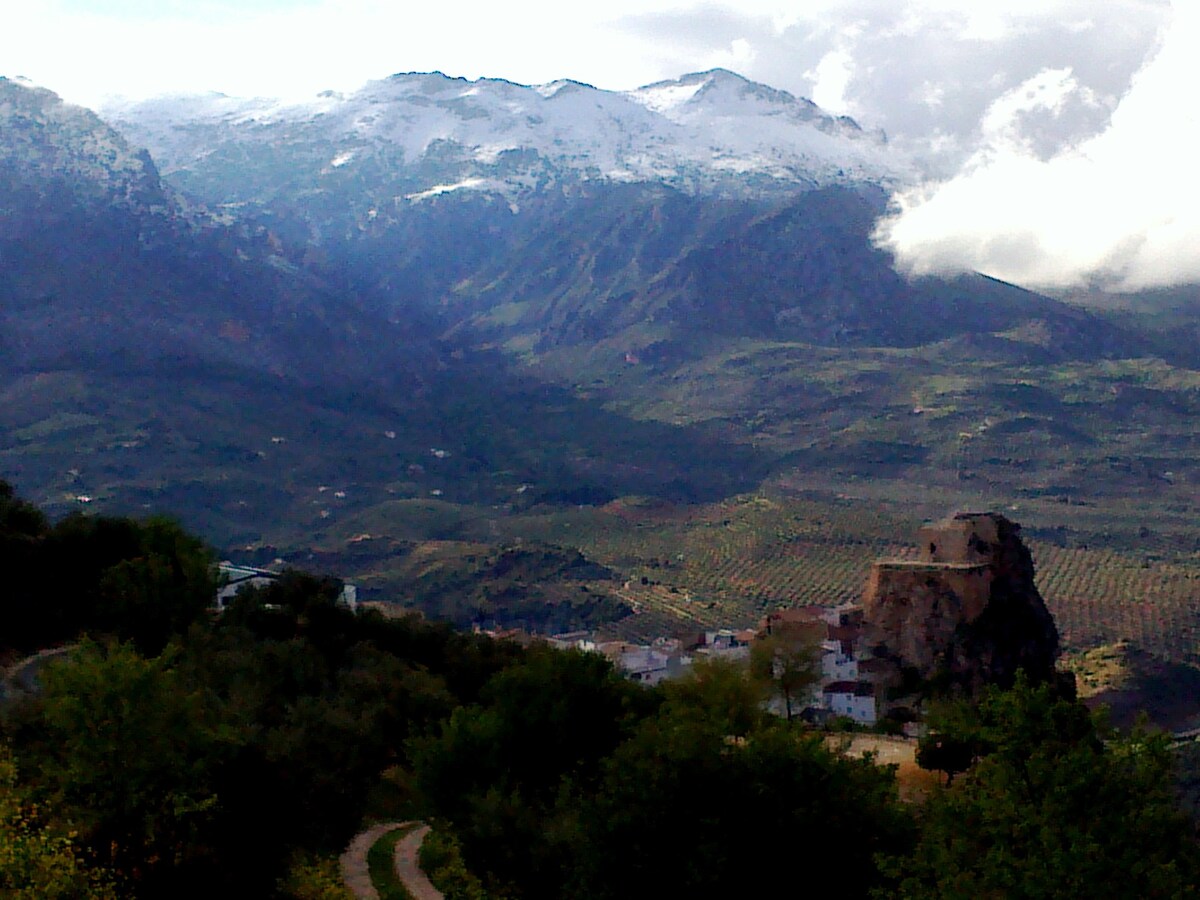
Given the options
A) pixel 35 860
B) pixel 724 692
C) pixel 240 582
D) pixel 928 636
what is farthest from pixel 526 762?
pixel 240 582

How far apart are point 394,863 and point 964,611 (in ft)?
99.5

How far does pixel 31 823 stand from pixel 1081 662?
235ft

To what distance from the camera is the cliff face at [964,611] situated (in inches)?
2088

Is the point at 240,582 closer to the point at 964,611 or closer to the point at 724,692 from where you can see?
the point at 964,611

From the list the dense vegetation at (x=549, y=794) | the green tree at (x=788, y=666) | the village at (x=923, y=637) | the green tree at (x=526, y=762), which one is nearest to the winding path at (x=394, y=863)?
the dense vegetation at (x=549, y=794)

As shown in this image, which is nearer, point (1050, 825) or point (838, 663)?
point (1050, 825)

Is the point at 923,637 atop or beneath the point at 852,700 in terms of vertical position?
atop

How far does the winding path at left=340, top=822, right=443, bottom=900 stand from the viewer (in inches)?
1107

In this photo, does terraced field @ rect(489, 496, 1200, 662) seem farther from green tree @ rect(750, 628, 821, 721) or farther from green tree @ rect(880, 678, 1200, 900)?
green tree @ rect(880, 678, 1200, 900)

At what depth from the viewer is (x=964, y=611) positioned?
54.2 meters

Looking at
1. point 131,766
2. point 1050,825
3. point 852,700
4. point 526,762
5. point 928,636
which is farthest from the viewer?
point 928,636

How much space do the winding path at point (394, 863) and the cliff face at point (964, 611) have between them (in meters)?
26.2

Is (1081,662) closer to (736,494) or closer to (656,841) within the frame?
(656,841)

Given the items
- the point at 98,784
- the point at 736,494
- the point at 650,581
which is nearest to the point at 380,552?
Answer: the point at 650,581
